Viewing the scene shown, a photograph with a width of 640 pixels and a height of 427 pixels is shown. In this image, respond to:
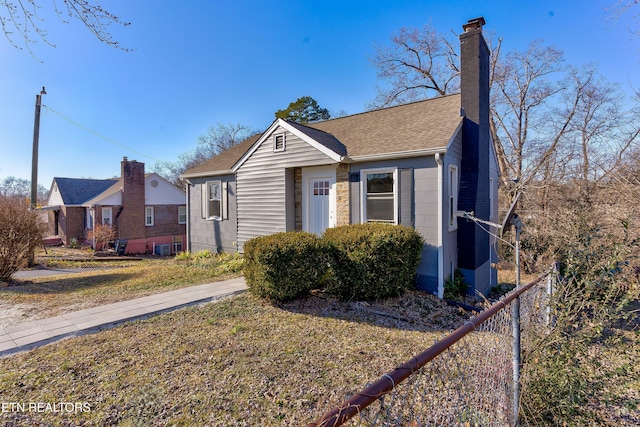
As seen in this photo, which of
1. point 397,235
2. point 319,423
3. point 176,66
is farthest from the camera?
point 176,66

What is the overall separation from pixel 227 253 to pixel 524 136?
Answer: 791 inches

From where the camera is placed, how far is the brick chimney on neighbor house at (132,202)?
22.9 meters

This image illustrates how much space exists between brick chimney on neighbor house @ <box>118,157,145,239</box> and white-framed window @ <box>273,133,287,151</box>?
1786 centimetres

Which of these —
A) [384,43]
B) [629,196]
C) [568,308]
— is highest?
[384,43]

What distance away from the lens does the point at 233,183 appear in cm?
1151

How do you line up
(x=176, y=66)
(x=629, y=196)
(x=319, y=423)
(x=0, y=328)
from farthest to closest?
(x=176, y=66), (x=629, y=196), (x=0, y=328), (x=319, y=423)

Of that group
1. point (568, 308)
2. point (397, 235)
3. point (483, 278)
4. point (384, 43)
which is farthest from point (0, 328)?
point (384, 43)

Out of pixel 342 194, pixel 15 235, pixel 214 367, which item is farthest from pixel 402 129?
pixel 15 235

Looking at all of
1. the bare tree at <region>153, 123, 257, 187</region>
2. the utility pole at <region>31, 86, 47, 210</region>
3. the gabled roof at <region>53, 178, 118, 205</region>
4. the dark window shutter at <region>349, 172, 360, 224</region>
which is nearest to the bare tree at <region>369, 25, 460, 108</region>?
the dark window shutter at <region>349, 172, 360, 224</region>

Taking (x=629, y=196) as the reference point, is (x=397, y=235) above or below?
below

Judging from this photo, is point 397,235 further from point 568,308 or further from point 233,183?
point 233,183

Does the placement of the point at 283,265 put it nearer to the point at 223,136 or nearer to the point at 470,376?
the point at 470,376

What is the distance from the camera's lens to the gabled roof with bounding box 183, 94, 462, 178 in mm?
7594

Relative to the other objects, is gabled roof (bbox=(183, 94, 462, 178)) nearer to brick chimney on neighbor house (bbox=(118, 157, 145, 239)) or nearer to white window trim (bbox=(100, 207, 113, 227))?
brick chimney on neighbor house (bbox=(118, 157, 145, 239))
